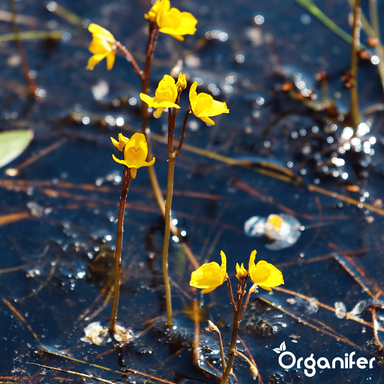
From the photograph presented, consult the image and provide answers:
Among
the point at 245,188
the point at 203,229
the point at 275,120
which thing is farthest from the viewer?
the point at 275,120

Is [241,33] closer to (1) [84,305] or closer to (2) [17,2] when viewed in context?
(2) [17,2]

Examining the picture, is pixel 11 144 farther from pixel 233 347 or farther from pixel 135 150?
pixel 233 347

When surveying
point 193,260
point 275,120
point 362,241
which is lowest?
point 193,260

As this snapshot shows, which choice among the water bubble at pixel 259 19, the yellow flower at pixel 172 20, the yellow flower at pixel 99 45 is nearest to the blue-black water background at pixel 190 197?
the water bubble at pixel 259 19

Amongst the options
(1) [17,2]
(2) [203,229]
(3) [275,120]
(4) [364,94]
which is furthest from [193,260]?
(1) [17,2]

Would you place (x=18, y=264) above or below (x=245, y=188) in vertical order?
below
